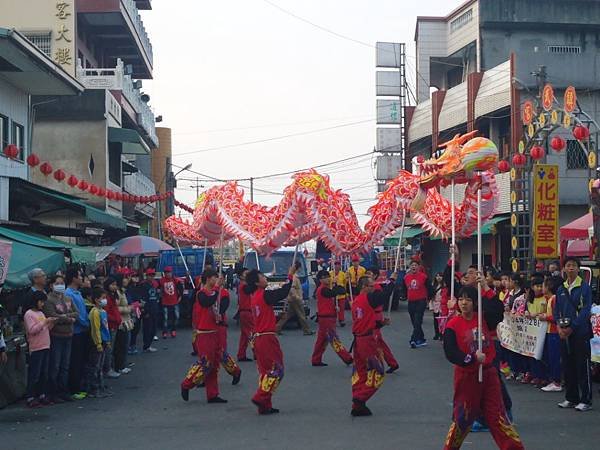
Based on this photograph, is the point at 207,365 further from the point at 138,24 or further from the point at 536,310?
the point at 138,24

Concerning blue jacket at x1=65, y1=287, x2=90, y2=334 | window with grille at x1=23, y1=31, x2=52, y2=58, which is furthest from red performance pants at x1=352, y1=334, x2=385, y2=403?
window with grille at x1=23, y1=31, x2=52, y2=58

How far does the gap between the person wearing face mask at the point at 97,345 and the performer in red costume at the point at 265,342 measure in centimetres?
249

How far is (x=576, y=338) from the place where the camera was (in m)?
9.88

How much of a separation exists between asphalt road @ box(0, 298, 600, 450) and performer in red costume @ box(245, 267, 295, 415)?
269mm

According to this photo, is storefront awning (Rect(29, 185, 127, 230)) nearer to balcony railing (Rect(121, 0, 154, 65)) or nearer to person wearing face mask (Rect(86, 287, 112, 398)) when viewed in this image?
person wearing face mask (Rect(86, 287, 112, 398))

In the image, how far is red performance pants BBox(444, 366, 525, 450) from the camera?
6.82 metres

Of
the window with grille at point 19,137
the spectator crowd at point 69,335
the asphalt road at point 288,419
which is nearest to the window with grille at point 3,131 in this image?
the window with grille at point 19,137

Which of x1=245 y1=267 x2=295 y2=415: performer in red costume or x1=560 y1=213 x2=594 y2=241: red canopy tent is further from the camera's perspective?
x1=560 y1=213 x2=594 y2=241: red canopy tent

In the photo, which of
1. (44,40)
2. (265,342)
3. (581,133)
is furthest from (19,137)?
(581,133)

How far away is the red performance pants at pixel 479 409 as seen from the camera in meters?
6.82

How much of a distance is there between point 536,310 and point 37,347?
6715mm

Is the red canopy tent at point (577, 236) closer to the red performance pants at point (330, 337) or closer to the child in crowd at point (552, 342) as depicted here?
the child in crowd at point (552, 342)

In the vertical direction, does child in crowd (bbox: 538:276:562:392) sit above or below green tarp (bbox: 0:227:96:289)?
below

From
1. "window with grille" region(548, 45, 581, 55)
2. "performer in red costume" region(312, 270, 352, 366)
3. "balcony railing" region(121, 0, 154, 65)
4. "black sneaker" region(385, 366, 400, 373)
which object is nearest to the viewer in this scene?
"black sneaker" region(385, 366, 400, 373)
